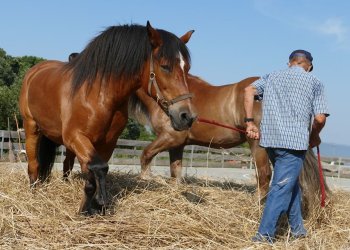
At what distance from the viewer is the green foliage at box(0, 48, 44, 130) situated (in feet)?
57.9

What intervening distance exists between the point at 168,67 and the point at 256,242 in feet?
5.53

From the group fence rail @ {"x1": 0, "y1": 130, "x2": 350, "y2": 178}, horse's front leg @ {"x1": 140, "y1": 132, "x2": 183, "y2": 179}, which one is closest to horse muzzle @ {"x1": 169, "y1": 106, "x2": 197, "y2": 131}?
horse's front leg @ {"x1": 140, "y1": 132, "x2": 183, "y2": 179}

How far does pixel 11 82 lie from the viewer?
2538cm

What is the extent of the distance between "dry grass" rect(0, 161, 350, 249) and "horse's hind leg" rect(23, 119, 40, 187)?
1.16ft

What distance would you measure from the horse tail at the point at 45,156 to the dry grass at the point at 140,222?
1.52 ft

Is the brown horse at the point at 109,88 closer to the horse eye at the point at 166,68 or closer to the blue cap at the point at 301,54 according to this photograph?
the horse eye at the point at 166,68

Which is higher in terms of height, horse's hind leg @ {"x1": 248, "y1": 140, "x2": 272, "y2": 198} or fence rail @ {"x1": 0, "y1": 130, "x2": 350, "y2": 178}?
horse's hind leg @ {"x1": 248, "y1": 140, "x2": 272, "y2": 198}

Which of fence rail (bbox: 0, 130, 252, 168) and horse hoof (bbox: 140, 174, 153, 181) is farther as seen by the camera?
fence rail (bbox: 0, 130, 252, 168)

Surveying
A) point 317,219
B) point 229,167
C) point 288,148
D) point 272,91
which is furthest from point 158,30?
point 229,167

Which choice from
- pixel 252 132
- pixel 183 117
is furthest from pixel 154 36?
pixel 252 132

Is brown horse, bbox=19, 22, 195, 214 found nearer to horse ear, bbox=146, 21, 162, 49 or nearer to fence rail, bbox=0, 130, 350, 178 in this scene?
horse ear, bbox=146, 21, 162, 49

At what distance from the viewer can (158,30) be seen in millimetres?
4559

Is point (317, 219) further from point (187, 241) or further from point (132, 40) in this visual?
Answer: point (132, 40)

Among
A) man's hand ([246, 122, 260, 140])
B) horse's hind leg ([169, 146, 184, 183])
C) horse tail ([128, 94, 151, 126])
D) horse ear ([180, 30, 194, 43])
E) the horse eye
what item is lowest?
horse's hind leg ([169, 146, 184, 183])
